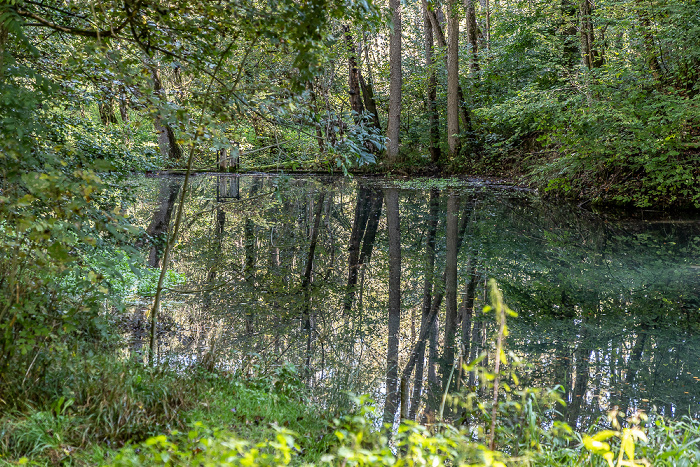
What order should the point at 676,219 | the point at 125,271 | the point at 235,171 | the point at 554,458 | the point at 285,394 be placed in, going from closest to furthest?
the point at 554,458 → the point at 285,394 → the point at 125,271 → the point at 676,219 → the point at 235,171

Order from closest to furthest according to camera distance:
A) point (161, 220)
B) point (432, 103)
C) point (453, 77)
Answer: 1. point (161, 220)
2. point (453, 77)
3. point (432, 103)

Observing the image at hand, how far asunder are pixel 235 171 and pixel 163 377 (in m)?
23.1

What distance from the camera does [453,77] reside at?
20625 millimetres

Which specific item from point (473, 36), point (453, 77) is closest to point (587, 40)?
point (453, 77)

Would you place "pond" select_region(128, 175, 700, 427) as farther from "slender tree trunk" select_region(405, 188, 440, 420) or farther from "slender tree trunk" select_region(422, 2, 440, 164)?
"slender tree trunk" select_region(422, 2, 440, 164)

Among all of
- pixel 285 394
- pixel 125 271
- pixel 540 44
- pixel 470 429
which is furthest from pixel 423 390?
pixel 540 44

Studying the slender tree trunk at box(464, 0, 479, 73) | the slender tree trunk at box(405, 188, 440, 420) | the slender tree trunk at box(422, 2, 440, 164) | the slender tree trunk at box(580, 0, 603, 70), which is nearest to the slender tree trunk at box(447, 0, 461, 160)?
the slender tree trunk at box(422, 2, 440, 164)

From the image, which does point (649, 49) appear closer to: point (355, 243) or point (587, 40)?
point (587, 40)

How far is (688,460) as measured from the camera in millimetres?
2639

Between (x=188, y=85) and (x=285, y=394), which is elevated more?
(x=188, y=85)

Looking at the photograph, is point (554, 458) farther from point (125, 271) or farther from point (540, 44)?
point (540, 44)

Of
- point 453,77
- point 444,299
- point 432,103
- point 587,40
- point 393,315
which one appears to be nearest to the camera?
point 393,315

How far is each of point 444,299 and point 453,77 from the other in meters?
16.1

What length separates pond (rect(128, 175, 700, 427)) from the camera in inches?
172
